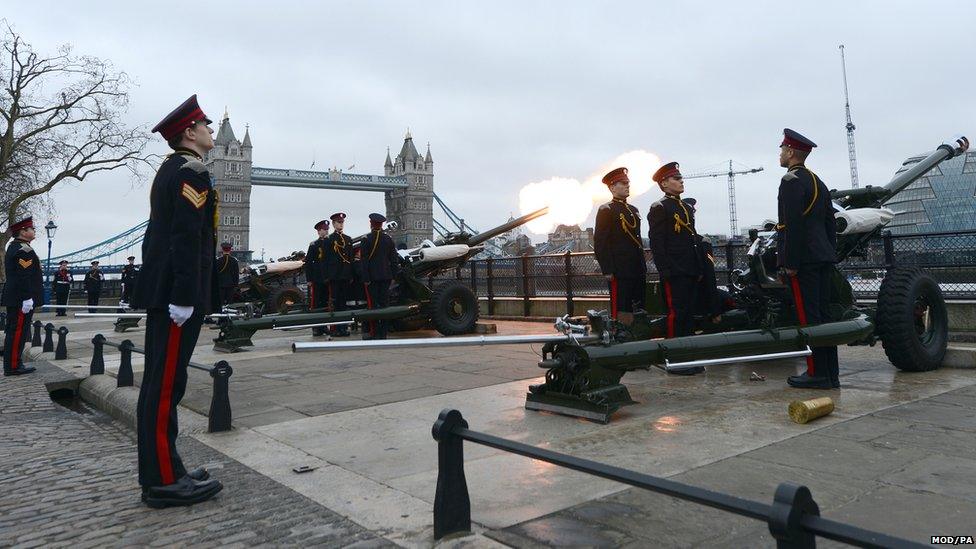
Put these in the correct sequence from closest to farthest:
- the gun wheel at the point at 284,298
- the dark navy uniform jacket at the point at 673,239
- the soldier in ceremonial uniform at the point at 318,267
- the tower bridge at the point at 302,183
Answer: the dark navy uniform jacket at the point at 673,239 < the soldier in ceremonial uniform at the point at 318,267 < the gun wheel at the point at 284,298 < the tower bridge at the point at 302,183

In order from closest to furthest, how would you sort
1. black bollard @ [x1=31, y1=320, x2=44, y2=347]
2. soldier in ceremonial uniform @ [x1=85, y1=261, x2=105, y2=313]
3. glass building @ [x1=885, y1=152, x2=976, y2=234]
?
black bollard @ [x1=31, y1=320, x2=44, y2=347]
soldier in ceremonial uniform @ [x1=85, y1=261, x2=105, y2=313]
glass building @ [x1=885, y1=152, x2=976, y2=234]

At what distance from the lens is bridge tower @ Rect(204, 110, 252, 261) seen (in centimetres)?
12325

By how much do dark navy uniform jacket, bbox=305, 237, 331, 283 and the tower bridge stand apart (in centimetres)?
10523

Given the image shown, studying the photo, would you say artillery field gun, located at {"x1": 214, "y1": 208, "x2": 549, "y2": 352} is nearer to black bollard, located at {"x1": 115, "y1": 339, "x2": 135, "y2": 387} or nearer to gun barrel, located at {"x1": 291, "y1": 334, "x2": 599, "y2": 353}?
black bollard, located at {"x1": 115, "y1": 339, "x2": 135, "y2": 387}

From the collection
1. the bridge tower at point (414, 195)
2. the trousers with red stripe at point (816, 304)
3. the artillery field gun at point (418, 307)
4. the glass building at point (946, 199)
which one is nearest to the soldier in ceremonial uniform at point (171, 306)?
the trousers with red stripe at point (816, 304)

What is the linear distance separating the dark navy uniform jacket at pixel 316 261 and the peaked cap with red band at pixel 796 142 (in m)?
8.23

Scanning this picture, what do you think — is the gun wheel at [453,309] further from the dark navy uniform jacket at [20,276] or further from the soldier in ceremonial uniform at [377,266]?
the dark navy uniform jacket at [20,276]

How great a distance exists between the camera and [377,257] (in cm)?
979

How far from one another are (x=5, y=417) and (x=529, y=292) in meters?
9.46

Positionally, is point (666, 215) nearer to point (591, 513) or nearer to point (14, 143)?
point (591, 513)

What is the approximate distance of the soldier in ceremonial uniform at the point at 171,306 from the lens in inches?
122

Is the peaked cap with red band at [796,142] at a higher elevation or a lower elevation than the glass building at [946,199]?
lower

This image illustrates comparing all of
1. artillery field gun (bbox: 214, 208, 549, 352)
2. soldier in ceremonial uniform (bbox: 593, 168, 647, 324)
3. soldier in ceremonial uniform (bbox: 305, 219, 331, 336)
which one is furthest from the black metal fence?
soldier in ceremonial uniform (bbox: 305, 219, 331, 336)

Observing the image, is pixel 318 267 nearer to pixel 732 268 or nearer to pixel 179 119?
pixel 732 268
